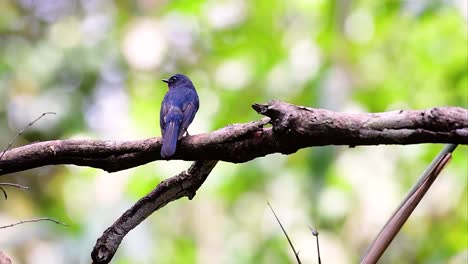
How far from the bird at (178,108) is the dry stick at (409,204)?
2.49 ft

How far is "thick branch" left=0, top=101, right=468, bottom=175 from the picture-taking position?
5.71ft

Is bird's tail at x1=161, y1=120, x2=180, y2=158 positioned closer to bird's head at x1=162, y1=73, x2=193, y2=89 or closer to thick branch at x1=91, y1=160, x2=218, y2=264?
thick branch at x1=91, y1=160, x2=218, y2=264

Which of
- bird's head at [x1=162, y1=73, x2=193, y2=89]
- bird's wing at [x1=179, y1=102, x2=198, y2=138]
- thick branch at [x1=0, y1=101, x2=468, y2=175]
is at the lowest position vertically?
thick branch at [x1=0, y1=101, x2=468, y2=175]

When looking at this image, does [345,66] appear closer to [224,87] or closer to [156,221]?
[224,87]

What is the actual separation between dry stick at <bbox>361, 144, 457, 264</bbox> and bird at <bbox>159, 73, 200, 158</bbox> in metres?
0.76

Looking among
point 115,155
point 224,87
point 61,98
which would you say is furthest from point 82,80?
point 115,155

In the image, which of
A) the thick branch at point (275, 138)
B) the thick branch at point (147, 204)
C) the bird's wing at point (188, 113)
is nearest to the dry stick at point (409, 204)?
the thick branch at point (275, 138)

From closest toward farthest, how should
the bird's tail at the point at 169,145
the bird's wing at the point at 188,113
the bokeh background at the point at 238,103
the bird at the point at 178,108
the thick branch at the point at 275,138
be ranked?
1. the thick branch at the point at 275,138
2. the bird's tail at the point at 169,145
3. the bird at the point at 178,108
4. the bird's wing at the point at 188,113
5. the bokeh background at the point at 238,103

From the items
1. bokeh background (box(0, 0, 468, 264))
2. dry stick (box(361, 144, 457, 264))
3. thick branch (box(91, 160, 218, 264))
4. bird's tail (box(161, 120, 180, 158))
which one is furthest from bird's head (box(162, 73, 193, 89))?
dry stick (box(361, 144, 457, 264))

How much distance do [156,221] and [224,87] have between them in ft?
3.79

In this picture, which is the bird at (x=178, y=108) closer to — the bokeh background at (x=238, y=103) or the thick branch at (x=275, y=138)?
the thick branch at (x=275, y=138)

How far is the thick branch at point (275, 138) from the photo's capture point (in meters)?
1.74

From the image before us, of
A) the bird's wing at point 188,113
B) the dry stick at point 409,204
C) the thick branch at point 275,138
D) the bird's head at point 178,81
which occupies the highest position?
the bird's head at point 178,81

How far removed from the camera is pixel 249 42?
235 inches
